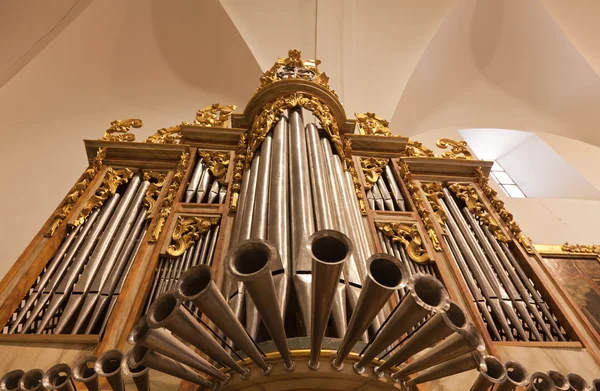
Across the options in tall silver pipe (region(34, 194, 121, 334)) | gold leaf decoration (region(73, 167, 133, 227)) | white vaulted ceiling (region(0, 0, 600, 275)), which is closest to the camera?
tall silver pipe (region(34, 194, 121, 334))

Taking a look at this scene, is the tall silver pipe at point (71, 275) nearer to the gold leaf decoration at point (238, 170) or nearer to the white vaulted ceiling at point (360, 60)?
the gold leaf decoration at point (238, 170)

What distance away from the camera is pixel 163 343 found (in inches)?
47.7

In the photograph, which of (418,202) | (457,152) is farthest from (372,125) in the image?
(418,202)

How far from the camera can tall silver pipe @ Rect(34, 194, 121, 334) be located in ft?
7.58

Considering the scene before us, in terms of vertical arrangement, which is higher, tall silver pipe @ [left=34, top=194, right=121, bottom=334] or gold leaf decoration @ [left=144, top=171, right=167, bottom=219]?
gold leaf decoration @ [left=144, top=171, right=167, bottom=219]

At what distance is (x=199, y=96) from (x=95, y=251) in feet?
16.6

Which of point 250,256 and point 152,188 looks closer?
point 250,256

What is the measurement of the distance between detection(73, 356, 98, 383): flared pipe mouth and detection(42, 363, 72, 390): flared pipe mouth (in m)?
0.03

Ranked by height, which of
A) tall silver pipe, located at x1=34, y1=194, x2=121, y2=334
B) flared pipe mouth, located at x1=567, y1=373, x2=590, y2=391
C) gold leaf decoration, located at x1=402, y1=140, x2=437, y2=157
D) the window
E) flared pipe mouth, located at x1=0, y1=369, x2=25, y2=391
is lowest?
flared pipe mouth, located at x1=567, y1=373, x2=590, y2=391

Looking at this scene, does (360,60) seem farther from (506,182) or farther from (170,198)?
(170,198)

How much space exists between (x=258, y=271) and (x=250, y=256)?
10cm

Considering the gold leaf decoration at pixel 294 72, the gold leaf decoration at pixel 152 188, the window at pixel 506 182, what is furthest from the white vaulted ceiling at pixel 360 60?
the gold leaf decoration at pixel 152 188

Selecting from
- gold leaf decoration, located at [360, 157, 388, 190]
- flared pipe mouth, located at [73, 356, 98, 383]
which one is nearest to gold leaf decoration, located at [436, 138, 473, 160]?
gold leaf decoration, located at [360, 157, 388, 190]

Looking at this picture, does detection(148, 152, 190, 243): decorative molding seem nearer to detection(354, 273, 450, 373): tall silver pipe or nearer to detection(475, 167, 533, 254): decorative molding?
detection(354, 273, 450, 373): tall silver pipe
